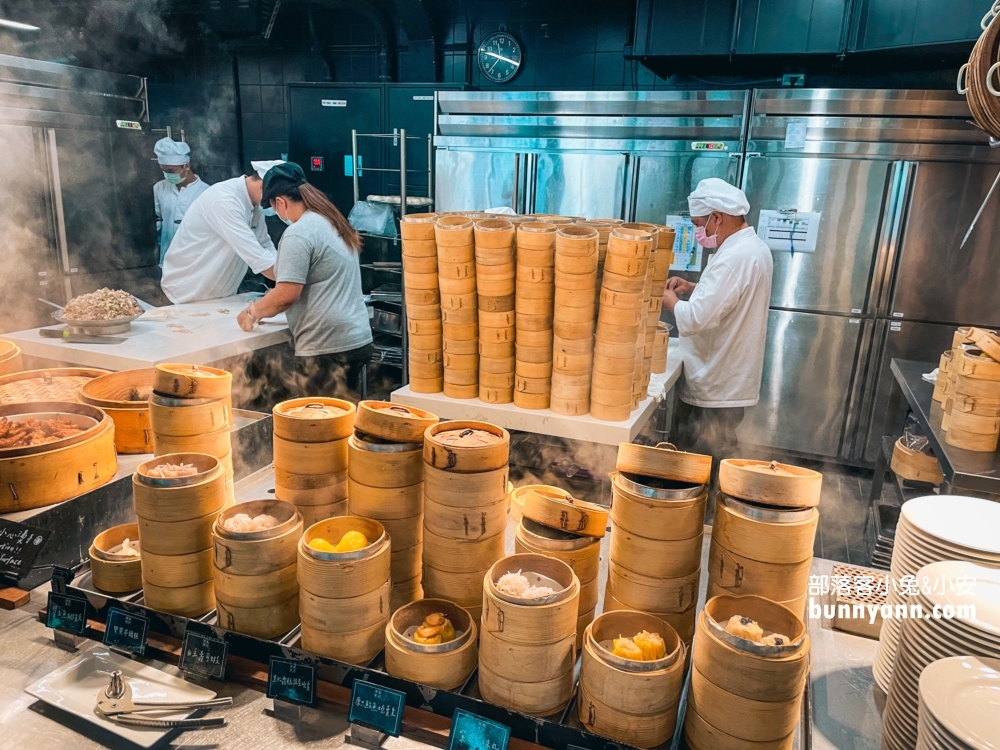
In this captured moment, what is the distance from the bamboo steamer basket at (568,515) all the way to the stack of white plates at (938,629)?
538 millimetres

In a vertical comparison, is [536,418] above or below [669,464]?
below

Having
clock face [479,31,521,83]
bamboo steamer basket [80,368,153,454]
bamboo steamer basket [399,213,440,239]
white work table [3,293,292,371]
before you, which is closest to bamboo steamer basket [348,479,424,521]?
bamboo steamer basket [80,368,153,454]

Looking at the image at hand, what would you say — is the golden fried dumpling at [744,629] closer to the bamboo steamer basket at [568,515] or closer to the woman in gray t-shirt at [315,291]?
the bamboo steamer basket at [568,515]

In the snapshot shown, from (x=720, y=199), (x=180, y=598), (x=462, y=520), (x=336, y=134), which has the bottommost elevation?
(x=180, y=598)

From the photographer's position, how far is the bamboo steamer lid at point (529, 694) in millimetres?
1192

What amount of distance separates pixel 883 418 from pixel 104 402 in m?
4.90

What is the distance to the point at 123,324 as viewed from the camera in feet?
11.5

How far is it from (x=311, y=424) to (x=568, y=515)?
1.90 ft

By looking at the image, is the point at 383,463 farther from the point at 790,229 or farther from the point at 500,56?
the point at 500,56

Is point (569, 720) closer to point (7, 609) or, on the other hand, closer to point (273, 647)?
point (273, 647)

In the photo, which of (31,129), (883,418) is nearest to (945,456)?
(883,418)

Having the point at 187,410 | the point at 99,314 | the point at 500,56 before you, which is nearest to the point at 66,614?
the point at 187,410

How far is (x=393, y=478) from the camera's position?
1.44 meters

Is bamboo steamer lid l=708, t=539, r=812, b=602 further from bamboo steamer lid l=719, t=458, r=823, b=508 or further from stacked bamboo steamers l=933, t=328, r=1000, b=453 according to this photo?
stacked bamboo steamers l=933, t=328, r=1000, b=453
